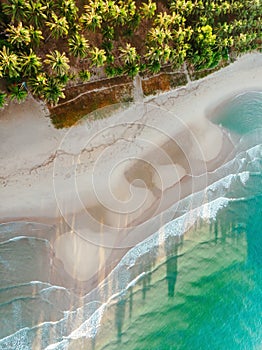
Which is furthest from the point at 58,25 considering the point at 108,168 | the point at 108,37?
the point at 108,168

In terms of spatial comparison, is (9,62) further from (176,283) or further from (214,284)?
(214,284)

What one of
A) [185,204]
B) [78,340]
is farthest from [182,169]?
[78,340]

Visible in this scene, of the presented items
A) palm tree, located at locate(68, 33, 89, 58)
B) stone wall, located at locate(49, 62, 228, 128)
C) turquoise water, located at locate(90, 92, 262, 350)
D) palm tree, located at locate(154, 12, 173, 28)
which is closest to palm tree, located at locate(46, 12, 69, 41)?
palm tree, located at locate(68, 33, 89, 58)

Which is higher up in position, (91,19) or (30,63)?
(91,19)

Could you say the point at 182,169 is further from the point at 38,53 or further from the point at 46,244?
the point at 38,53

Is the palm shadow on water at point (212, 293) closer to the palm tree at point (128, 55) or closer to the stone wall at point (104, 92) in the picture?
the stone wall at point (104, 92)

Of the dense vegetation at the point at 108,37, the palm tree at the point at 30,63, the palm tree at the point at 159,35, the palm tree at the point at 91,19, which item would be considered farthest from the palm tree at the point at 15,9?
the palm tree at the point at 159,35

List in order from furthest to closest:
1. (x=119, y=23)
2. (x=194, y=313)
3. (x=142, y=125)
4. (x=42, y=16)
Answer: (x=194, y=313)
(x=142, y=125)
(x=119, y=23)
(x=42, y=16)
